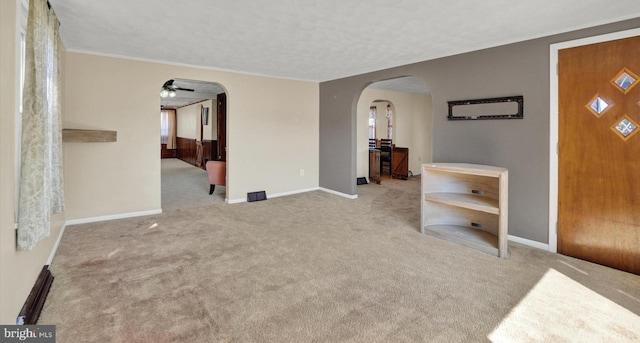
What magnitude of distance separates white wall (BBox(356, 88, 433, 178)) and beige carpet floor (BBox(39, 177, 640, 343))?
12.4 ft

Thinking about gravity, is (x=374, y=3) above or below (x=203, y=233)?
above

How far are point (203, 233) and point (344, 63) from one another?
3.02 meters

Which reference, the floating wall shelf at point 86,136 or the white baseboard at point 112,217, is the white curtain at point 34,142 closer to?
the floating wall shelf at point 86,136

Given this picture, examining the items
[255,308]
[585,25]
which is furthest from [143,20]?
[585,25]

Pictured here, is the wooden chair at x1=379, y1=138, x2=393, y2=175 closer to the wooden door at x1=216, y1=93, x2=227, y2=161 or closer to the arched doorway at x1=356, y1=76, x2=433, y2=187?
the arched doorway at x1=356, y1=76, x2=433, y2=187

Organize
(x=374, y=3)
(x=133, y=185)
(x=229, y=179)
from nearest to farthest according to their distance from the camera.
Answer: (x=374, y=3) → (x=133, y=185) → (x=229, y=179)

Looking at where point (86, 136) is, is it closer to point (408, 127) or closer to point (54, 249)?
point (54, 249)

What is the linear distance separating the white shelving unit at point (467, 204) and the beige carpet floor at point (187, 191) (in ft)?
11.4

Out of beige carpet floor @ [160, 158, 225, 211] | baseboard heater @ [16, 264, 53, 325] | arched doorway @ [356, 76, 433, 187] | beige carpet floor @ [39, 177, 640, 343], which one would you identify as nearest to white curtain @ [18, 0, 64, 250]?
baseboard heater @ [16, 264, 53, 325]

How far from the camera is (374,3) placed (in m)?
2.49

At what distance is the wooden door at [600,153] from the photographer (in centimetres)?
263

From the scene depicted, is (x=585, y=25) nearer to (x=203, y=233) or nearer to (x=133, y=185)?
(x=203, y=233)

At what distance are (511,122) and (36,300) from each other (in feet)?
14.2

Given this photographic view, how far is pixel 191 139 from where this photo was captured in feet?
36.6
